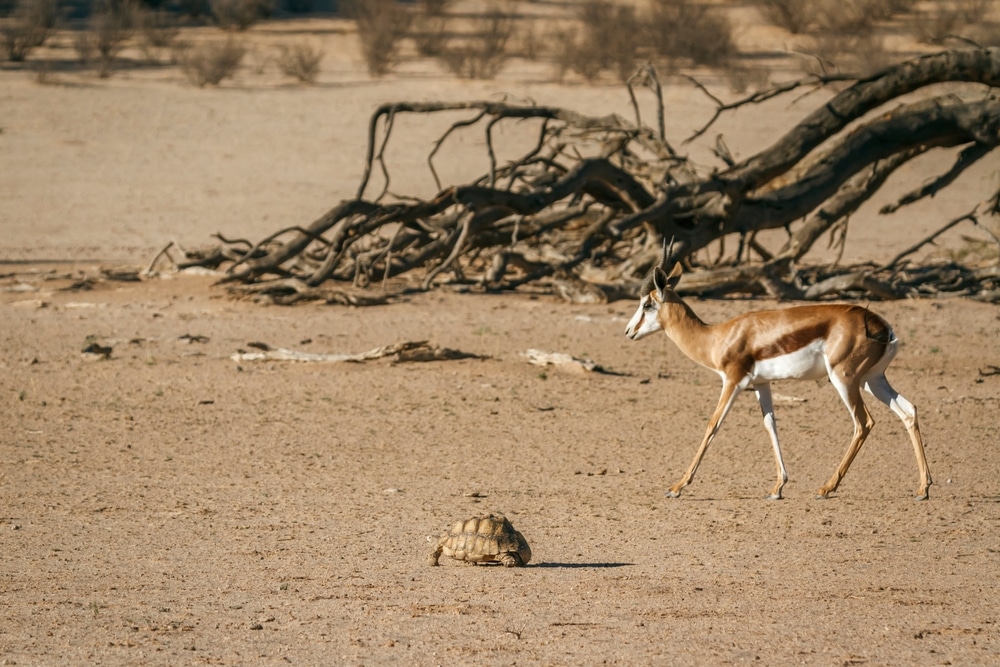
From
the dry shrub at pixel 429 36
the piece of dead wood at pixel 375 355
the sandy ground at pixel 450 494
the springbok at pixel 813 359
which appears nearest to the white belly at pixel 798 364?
the springbok at pixel 813 359

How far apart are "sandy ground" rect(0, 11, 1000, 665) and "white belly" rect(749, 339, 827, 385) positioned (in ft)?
2.50

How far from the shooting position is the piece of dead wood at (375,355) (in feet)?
39.9

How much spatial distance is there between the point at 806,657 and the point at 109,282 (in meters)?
13.0

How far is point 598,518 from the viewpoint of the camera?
751 centimetres

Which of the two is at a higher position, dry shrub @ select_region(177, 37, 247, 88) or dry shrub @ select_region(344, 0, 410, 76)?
dry shrub @ select_region(344, 0, 410, 76)

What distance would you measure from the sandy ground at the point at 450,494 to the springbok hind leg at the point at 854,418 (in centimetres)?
10

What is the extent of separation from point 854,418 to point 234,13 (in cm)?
2969

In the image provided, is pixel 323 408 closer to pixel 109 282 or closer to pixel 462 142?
pixel 109 282

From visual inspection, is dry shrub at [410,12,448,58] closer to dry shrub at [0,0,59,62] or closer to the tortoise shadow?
dry shrub at [0,0,59,62]

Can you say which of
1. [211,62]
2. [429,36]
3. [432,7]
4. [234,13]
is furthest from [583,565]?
[432,7]

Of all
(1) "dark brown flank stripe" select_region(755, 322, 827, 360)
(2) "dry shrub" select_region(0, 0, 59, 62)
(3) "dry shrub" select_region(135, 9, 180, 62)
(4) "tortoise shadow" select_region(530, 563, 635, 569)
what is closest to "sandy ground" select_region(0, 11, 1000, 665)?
(4) "tortoise shadow" select_region(530, 563, 635, 569)

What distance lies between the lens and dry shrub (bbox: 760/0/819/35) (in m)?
36.7

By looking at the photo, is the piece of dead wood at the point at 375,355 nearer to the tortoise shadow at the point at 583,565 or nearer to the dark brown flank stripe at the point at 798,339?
the dark brown flank stripe at the point at 798,339

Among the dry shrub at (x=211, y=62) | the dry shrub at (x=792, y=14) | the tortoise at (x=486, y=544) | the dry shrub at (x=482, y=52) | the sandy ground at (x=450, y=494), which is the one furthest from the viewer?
the dry shrub at (x=792, y=14)
